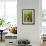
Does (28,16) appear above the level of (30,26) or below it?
above

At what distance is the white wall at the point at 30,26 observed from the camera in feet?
16.9

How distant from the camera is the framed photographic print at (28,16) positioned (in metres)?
5.18

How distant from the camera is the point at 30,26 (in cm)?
520

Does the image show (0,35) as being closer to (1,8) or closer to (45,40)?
(1,8)

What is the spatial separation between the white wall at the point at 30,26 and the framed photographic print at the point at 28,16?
Answer: 109mm

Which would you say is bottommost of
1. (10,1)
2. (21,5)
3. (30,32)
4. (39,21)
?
(30,32)

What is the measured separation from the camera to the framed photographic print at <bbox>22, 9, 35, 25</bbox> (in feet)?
17.0

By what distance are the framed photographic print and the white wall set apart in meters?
0.11

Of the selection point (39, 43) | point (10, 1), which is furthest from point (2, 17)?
point (39, 43)

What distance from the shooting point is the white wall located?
5152 millimetres

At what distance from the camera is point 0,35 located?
725cm

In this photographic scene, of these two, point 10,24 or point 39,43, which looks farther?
point 10,24

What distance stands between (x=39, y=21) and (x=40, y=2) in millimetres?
719

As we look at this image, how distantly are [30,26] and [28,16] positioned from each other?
14.7 inches
